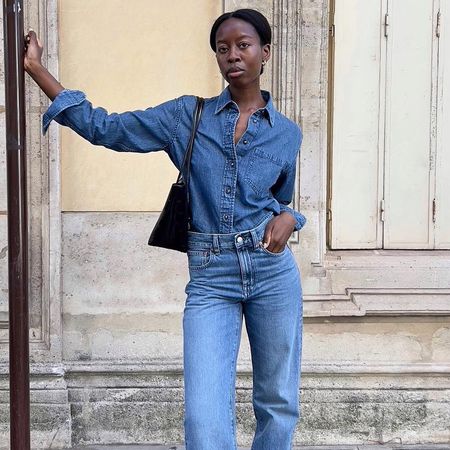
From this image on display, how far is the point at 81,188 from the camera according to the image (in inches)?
200

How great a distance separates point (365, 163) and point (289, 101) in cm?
56

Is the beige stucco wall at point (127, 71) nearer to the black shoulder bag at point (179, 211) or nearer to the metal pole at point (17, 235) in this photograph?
the black shoulder bag at point (179, 211)

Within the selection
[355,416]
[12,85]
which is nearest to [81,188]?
[355,416]

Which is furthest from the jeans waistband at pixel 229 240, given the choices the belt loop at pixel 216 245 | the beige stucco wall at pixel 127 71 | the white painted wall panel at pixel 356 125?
the white painted wall panel at pixel 356 125

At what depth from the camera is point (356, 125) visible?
5.26 metres

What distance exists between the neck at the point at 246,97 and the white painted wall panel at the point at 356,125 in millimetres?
1817

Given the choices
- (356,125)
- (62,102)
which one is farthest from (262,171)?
(356,125)

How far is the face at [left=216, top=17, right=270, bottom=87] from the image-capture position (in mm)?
3363

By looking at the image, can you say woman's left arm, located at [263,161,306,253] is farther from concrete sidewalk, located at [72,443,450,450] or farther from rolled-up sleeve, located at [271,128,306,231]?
concrete sidewalk, located at [72,443,450,450]

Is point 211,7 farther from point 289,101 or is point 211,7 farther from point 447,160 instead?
point 447,160

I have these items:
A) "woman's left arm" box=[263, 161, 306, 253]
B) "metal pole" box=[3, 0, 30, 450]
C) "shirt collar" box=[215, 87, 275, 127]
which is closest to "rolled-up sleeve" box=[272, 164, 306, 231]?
"woman's left arm" box=[263, 161, 306, 253]

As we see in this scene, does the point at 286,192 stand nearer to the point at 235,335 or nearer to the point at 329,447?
the point at 235,335

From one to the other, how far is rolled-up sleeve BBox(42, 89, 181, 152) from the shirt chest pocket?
11.6 inches

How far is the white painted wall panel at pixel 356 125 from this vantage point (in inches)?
206
